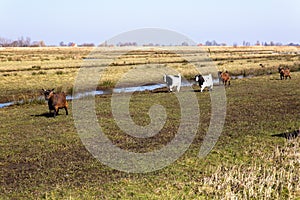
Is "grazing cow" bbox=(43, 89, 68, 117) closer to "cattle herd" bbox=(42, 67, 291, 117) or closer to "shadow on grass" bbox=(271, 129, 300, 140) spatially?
"cattle herd" bbox=(42, 67, 291, 117)

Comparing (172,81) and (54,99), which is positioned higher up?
(172,81)

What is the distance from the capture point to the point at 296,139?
1202 centimetres

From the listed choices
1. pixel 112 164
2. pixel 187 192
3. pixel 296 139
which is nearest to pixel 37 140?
pixel 112 164

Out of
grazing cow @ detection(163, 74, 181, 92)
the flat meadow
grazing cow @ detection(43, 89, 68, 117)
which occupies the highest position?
grazing cow @ detection(163, 74, 181, 92)

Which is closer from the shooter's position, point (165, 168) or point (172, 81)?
point (165, 168)

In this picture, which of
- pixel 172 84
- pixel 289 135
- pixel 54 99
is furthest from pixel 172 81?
pixel 289 135

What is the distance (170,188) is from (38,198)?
2.84m

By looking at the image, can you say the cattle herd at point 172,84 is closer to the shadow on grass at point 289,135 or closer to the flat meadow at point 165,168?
the flat meadow at point 165,168

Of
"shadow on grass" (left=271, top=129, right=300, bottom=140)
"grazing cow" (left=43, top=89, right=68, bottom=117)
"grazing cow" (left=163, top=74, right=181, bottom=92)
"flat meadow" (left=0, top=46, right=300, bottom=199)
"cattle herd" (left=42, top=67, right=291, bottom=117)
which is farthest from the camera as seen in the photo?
"grazing cow" (left=163, top=74, right=181, bottom=92)

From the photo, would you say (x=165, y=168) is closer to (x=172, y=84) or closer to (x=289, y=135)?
(x=289, y=135)

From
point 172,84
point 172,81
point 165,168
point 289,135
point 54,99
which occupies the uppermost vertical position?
point 172,81

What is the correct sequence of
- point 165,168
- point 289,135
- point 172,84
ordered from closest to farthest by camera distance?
point 165,168
point 289,135
point 172,84

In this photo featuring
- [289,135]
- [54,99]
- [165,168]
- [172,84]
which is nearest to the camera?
[165,168]

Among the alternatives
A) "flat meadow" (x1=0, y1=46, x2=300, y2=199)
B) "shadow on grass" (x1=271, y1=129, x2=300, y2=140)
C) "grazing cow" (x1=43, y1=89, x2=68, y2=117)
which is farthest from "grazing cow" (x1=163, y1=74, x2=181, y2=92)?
"shadow on grass" (x1=271, y1=129, x2=300, y2=140)
